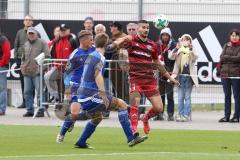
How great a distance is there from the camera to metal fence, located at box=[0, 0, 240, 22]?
2575 centimetres

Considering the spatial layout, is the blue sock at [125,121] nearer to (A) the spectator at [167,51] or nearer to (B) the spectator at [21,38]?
(A) the spectator at [167,51]

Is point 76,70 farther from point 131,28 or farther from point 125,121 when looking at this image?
point 131,28

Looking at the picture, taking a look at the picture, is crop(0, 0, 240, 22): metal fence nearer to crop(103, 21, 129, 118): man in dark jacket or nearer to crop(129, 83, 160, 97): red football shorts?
crop(103, 21, 129, 118): man in dark jacket

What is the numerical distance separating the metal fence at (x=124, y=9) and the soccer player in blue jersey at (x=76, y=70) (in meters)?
8.55

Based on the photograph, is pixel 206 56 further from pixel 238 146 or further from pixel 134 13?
pixel 238 146

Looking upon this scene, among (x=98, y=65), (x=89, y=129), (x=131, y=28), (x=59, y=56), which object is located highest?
(x=131, y=28)

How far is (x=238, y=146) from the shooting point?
669 inches

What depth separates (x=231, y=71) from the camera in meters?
23.3

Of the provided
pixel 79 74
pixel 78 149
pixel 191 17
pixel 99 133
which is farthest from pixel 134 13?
pixel 78 149

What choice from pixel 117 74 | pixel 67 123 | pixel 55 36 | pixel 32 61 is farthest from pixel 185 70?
pixel 67 123

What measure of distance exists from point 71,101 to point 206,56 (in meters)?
9.27

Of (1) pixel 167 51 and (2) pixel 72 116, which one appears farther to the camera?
(1) pixel 167 51

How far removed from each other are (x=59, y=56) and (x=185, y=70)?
3.08m

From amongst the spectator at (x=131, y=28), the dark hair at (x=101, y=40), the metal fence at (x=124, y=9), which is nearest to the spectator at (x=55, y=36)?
the metal fence at (x=124, y=9)
